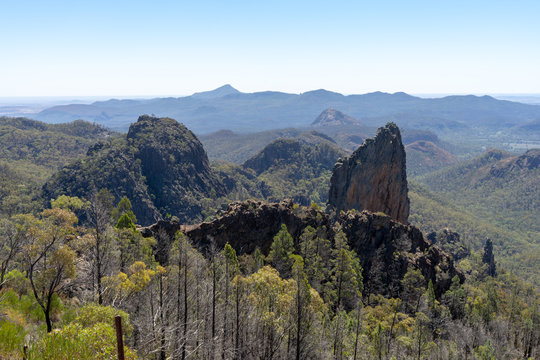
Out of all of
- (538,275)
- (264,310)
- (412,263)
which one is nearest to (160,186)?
(412,263)

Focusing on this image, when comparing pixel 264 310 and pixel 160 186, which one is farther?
pixel 160 186

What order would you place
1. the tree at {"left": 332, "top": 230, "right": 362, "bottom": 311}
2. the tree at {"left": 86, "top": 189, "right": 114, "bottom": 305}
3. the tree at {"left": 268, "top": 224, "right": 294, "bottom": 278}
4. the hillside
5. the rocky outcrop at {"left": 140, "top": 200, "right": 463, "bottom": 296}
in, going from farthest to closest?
the hillside
the rocky outcrop at {"left": 140, "top": 200, "right": 463, "bottom": 296}
the tree at {"left": 268, "top": 224, "right": 294, "bottom": 278}
the tree at {"left": 332, "top": 230, "right": 362, "bottom": 311}
the tree at {"left": 86, "top": 189, "right": 114, "bottom": 305}

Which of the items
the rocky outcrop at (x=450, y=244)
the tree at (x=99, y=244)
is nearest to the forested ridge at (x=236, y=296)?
the tree at (x=99, y=244)

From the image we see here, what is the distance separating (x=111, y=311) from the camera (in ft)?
57.7

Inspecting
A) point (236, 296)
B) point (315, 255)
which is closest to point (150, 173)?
point (315, 255)

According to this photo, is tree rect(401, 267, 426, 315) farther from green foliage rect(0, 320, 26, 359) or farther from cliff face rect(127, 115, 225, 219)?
cliff face rect(127, 115, 225, 219)

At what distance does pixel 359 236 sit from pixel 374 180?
4121cm

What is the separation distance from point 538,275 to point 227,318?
607ft

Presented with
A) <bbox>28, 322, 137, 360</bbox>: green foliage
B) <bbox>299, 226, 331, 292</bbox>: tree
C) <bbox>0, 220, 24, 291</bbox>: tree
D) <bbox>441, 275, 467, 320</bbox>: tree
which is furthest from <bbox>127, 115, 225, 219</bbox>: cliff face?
<bbox>28, 322, 137, 360</bbox>: green foliage

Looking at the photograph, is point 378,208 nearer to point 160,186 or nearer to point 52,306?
point 52,306

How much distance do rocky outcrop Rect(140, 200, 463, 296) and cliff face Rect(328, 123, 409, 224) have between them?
33797 mm

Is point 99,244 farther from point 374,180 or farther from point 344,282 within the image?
point 374,180

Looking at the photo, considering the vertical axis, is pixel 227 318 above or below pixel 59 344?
below

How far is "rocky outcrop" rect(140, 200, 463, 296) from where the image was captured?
61.3m
